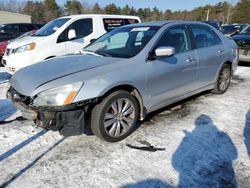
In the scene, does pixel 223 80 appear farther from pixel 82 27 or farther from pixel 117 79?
pixel 82 27

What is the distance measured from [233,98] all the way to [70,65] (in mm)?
3605

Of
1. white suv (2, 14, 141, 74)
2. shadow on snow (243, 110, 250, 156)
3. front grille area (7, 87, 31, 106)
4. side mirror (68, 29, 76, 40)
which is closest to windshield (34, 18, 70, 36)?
white suv (2, 14, 141, 74)

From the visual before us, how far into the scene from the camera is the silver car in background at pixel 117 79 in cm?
319

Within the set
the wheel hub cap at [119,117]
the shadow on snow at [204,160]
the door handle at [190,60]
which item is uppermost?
Result: the door handle at [190,60]

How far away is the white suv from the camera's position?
22.1 feet

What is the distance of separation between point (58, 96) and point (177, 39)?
2355mm

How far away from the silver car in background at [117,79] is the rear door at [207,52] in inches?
0.8

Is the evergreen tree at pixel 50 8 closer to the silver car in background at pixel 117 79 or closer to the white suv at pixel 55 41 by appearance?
the white suv at pixel 55 41

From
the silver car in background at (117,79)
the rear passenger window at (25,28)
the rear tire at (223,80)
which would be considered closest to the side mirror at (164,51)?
the silver car in background at (117,79)

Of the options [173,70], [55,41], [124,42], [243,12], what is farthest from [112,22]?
[243,12]

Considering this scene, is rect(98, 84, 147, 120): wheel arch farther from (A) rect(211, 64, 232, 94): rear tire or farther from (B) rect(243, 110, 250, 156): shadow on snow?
(A) rect(211, 64, 232, 94): rear tire

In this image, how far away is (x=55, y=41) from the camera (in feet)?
23.0

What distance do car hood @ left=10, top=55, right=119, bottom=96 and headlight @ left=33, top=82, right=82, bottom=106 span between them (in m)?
0.14

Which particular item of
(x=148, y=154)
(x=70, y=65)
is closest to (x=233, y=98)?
(x=148, y=154)
